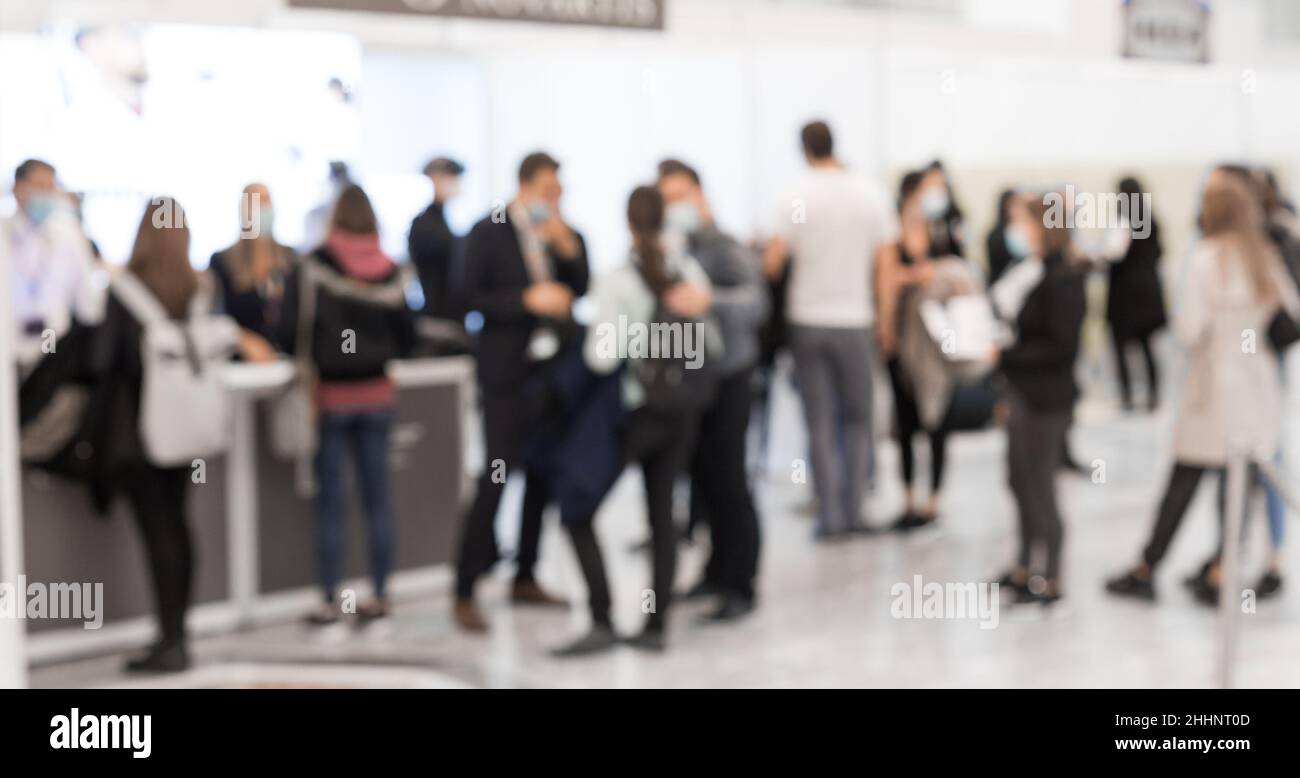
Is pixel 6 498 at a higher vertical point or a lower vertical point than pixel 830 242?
lower

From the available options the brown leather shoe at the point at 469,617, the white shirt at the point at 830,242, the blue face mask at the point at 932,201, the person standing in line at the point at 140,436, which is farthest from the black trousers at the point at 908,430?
the person standing in line at the point at 140,436

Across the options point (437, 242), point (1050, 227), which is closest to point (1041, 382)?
point (1050, 227)

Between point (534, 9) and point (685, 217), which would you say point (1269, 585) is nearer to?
point (685, 217)

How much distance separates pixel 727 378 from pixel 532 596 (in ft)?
3.67

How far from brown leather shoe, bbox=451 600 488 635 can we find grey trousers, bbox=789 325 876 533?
178 cm

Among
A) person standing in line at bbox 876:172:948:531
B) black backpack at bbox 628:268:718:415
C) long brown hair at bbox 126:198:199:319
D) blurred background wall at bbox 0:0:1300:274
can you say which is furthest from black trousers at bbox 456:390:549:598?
blurred background wall at bbox 0:0:1300:274

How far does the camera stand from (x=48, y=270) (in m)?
4.87

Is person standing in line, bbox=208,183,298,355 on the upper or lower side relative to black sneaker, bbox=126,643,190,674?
upper

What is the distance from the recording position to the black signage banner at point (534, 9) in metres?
4.00

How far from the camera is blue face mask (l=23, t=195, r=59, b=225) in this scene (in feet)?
16.5

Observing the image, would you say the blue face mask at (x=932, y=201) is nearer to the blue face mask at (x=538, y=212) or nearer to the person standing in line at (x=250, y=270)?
the blue face mask at (x=538, y=212)

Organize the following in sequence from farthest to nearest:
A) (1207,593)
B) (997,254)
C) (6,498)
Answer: (997,254)
(1207,593)
(6,498)

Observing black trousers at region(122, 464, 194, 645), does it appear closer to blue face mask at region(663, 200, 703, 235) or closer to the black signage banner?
the black signage banner

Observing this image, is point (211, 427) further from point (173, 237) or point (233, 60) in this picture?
point (233, 60)
